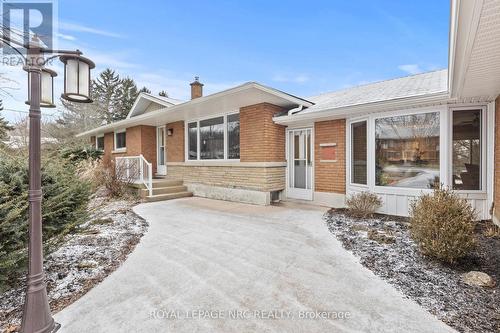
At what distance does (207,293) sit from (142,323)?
73 centimetres

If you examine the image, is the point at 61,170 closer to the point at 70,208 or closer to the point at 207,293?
the point at 70,208

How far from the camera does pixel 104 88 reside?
110 feet

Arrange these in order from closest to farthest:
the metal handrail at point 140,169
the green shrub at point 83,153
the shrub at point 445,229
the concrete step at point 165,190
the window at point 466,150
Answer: the shrub at point 445,229, the window at point 466,150, the concrete step at point 165,190, the metal handrail at point 140,169, the green shrub at point 83,153

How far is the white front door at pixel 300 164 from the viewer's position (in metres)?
8.12

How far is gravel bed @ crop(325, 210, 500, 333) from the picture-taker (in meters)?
2.36

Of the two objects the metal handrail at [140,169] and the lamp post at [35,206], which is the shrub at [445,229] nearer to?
the lamp post at [35,206]

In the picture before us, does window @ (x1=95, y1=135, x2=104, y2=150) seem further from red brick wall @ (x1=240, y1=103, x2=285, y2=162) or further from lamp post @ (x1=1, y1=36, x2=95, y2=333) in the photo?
lamp post @ (x1=1, y1=36, x2=95, y2=333)

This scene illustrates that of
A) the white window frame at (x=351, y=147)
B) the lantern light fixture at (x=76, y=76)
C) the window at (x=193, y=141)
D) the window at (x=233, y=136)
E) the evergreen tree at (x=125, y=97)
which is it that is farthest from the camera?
the evergreen tree at (x=125, y=97)

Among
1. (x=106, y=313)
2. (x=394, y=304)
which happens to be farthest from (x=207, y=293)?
(x=394, y=304)

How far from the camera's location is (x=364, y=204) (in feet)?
20.2

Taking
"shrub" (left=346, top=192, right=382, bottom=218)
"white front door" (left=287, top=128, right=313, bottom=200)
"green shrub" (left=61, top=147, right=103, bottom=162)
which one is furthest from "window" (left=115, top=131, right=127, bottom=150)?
"shrub" (left=346, top=192, right=382, bottom=218)

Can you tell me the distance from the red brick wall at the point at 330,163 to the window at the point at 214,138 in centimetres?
274

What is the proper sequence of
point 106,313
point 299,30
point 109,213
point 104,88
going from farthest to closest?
point 104,88 → point 299,30 → point 109,213 → point 106,313

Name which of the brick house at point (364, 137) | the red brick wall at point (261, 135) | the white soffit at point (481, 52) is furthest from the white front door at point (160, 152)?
the white soffit at point (481, 52)
